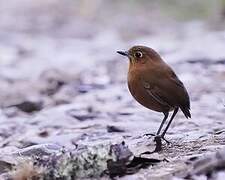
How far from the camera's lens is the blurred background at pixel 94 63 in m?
7.26

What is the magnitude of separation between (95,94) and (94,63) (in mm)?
2678

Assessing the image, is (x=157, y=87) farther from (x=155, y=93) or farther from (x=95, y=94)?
(x=95, y=94)

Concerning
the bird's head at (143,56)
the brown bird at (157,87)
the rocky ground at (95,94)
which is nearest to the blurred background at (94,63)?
the rocky ground at (95,94)

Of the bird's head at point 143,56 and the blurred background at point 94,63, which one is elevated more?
the bird's head at point 143,56

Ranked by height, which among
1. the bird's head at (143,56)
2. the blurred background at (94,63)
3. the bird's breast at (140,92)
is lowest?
the blurred background at (94,63)

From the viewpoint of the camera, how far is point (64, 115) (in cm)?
786

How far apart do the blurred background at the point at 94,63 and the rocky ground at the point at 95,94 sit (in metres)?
0.01

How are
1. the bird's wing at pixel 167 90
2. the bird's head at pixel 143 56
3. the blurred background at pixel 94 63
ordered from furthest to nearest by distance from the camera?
1. the blurred background at pixel 94 63
2. the bird's head at pixel 143 56
3. the bird's wing at pixel 167 90

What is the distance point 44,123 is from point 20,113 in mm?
1011

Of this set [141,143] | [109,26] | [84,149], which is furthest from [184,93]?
[109,26]

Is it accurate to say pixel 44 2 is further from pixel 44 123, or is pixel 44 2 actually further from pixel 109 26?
pixel 44 123

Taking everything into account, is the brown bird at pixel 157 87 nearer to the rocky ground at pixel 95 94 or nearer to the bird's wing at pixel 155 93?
the bird's wing at pixel 155 93

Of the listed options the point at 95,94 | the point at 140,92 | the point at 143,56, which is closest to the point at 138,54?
the point at 143,56

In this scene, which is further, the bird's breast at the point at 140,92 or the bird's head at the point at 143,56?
the bird's head at the point at 143,56
